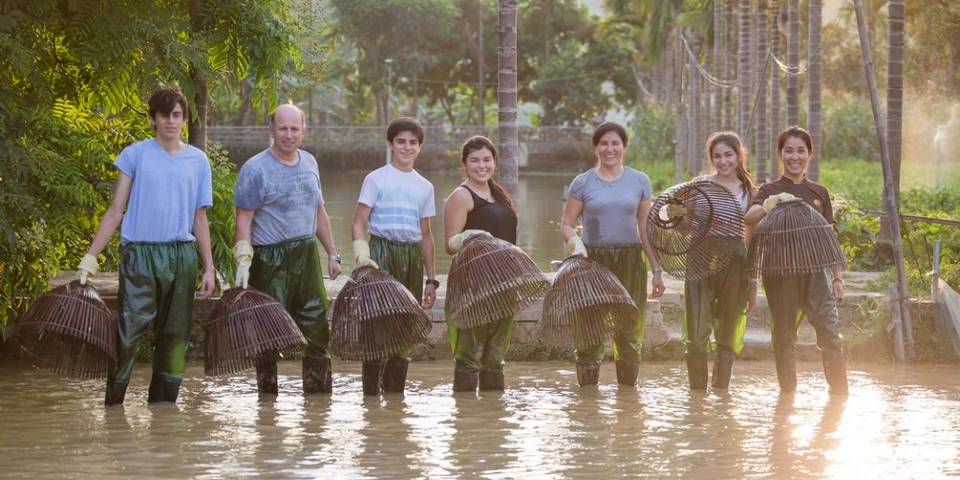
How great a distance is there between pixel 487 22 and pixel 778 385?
272 feet

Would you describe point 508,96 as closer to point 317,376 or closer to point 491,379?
point 491,379

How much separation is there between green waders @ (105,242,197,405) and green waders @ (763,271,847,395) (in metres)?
3.24

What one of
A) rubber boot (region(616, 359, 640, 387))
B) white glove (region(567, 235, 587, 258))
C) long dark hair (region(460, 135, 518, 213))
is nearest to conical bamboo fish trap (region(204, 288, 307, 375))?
long dark hair (region(460, 135, 518, 213))

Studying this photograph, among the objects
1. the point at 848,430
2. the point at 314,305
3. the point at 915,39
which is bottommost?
the point at 848,430

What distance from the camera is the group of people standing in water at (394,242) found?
838cm

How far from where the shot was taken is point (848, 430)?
26.8 ft

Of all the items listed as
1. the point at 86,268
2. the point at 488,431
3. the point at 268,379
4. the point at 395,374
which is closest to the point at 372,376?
the point at 395,374

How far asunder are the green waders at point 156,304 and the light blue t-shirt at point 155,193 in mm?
74

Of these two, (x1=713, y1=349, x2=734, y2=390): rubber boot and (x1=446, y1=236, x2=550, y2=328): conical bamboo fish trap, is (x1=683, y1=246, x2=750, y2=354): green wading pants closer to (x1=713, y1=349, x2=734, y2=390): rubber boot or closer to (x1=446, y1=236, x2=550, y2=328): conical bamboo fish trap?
(x1=713, y1=349, x2=734, y2=390): rubber boot

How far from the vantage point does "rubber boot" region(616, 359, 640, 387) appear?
31.4ft

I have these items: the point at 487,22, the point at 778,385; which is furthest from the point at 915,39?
the point at 778,385

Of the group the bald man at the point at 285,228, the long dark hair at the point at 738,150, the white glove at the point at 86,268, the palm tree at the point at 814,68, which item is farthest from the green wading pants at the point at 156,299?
the palm tree at the point at 814,68

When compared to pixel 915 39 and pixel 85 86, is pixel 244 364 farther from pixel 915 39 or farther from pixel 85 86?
pixel 915 39

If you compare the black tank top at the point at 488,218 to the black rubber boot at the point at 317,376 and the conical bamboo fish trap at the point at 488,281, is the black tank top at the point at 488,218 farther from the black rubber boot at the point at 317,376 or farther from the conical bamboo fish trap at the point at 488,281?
the black rubber boot at the point at 317,376
